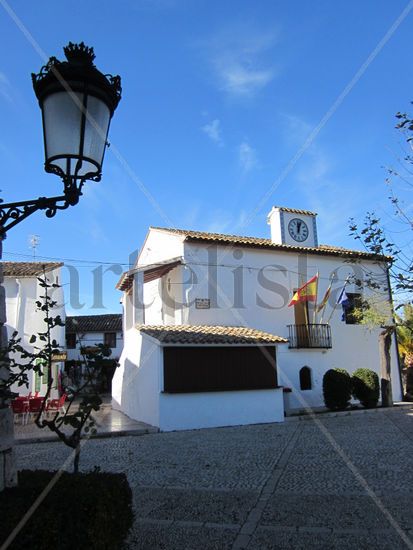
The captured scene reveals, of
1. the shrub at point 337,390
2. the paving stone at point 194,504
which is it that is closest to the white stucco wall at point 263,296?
the shrub at point 337,390

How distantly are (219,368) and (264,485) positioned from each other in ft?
23.8

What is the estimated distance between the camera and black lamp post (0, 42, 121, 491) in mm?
2846

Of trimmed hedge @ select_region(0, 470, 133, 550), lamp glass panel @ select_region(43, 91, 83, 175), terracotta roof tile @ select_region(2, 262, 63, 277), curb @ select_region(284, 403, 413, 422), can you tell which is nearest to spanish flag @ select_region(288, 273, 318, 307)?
curb @ select_region(284, 403, 413, 422)

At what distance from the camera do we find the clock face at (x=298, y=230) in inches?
754

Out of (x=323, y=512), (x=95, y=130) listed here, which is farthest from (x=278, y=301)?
(x=95, y=130)

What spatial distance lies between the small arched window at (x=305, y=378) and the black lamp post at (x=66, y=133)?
1497cm

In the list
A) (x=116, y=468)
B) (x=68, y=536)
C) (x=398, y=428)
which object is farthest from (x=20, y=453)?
(x=398, y=428)

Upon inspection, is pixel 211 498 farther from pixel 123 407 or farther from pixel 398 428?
pixel 123 407

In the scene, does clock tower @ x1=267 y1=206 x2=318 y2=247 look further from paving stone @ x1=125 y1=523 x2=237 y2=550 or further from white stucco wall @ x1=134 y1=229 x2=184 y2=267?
paving stone @ x1=125 y1=523 x2=237 y2=550

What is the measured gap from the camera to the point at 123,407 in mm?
16484

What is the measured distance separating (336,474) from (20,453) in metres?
6.14

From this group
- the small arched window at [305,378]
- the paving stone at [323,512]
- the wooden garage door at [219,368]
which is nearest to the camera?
the paving stone at [323,512]

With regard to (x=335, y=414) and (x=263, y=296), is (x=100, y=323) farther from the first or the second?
(x=335, y=414)

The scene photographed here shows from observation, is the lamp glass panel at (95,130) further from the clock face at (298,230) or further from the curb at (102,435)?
the clock face at (298,230)
